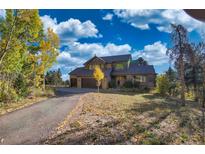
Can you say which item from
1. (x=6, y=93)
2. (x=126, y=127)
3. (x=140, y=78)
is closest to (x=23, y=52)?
(x=6, y=93)

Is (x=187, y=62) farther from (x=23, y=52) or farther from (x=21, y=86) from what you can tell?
(x=21, y=86)

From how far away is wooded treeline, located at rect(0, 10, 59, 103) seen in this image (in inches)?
143

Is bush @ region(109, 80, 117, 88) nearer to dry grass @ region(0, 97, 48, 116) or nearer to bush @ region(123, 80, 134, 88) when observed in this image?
bush @ region(123, 80, 134, 88)

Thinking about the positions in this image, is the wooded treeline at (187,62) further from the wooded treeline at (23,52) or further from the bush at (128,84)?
the wooded treeline at (23,52)

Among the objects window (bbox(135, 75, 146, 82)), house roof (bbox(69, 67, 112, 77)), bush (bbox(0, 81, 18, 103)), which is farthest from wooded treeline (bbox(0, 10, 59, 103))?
window (bbox(135, 75, 146, 82))

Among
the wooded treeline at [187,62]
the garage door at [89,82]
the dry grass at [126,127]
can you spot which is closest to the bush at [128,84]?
the garage door at [89,82]

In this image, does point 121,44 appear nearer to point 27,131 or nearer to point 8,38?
point 27,131

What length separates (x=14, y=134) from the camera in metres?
2.72

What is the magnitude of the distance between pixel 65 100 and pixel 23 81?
3.54 feet

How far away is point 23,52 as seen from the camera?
4.62 meters

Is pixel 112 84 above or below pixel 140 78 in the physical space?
below

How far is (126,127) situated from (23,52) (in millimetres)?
2818

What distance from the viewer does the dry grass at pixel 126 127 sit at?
2.61 metres
